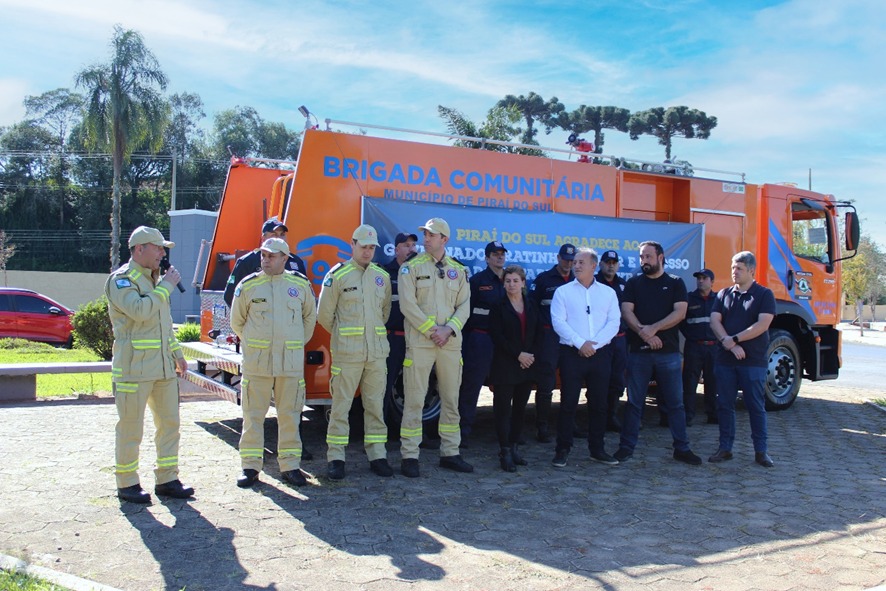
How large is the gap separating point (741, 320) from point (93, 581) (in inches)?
212

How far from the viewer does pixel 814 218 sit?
9.89 metres

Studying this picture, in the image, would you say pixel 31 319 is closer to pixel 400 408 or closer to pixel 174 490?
pixel 400 408

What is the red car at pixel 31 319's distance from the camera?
53.9 ft

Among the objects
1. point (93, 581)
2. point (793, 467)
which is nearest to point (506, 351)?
point (793, 467)

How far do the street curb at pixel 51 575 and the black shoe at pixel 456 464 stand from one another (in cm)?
301

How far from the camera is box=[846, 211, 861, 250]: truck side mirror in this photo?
9.19 meters

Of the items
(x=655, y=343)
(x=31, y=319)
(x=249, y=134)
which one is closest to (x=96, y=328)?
(x=31, y=319)

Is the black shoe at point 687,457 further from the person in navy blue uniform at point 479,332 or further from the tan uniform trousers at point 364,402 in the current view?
the tan uniform trousers at point 364,402

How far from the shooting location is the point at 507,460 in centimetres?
612

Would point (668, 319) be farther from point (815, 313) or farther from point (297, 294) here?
point (815, 313)

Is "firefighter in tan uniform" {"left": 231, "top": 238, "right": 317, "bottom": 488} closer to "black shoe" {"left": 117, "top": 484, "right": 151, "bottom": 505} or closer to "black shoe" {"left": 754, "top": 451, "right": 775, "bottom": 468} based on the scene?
"black shoe" {"left": 117, "top": 484, "right": 151, "bottom": 505}

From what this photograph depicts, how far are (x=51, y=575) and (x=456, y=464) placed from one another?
3.17 m

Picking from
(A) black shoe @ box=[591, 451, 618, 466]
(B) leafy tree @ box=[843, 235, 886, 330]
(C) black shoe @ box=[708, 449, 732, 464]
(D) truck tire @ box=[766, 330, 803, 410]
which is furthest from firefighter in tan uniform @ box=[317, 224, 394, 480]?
(B) leafy tree @ box=[843, 235, 886, 330]

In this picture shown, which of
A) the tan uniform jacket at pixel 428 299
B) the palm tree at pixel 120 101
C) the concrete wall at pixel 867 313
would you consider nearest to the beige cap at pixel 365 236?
the tan uniform jacket at pixel 428 299
